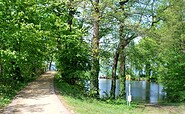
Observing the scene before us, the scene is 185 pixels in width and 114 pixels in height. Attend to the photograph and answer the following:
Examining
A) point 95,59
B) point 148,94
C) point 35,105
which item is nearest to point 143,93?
point 148,94

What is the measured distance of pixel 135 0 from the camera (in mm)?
21312

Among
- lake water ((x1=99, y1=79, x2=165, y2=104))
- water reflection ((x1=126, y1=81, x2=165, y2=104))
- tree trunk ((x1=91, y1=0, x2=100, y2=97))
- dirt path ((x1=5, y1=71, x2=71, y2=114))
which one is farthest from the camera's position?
water reflection ((x1=126, y1=81, x2=165, y2=104))

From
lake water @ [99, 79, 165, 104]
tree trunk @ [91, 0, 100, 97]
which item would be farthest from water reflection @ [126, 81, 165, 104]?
tree trunk @ [91, 0, 100, 97]

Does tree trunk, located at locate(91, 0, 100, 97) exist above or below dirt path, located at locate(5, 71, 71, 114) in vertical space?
above

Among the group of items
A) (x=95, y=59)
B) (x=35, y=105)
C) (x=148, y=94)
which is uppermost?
(x=95, y=59)

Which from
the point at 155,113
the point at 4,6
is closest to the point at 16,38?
the point at 4,6

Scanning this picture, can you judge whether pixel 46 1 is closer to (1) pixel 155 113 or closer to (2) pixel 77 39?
(2) pixel 77 39

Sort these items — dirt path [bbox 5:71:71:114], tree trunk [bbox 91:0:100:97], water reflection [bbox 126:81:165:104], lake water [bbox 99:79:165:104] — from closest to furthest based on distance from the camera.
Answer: dirt path [bbox 5:71:71:114] → tree trunk [bbox 91:0:100:97] → lake water [bbox 99:79:165:104] → water reflection [bbox 126:81:165:104]

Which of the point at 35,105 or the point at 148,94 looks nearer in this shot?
the point at 35,105

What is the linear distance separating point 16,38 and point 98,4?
5.43m

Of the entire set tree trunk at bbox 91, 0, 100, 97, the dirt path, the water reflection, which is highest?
tree trunk at bbox 91, 0, 100, 97

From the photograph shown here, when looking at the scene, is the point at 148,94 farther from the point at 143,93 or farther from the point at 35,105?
the point at 35,105

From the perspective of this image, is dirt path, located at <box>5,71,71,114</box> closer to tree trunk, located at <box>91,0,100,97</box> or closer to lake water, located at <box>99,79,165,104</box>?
tree trunk, located at <box>91,0,100,97</box>

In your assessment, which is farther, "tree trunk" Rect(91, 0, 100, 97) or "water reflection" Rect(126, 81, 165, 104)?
"water reflection" Rect(126, 81, 165, 104)
